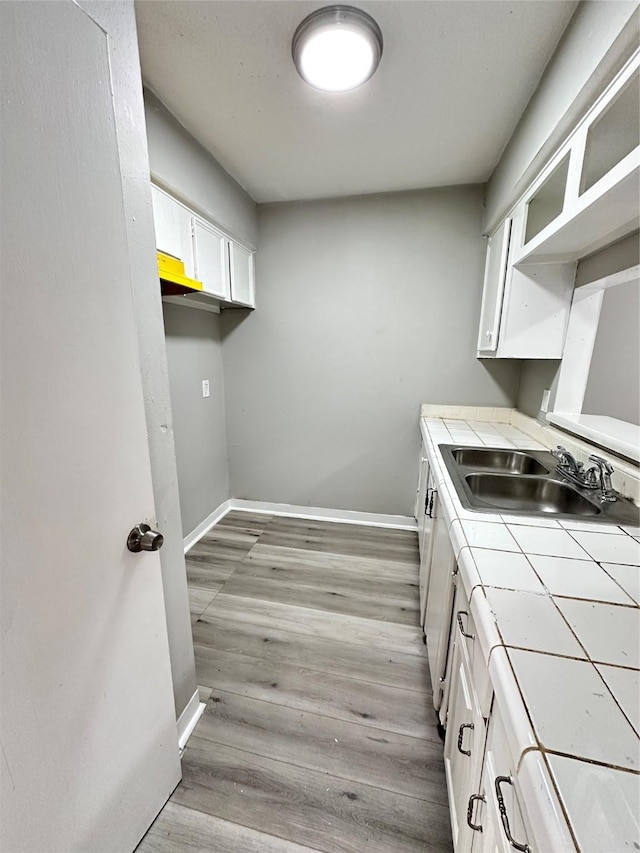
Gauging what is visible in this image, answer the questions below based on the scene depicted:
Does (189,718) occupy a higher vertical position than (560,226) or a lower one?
lower

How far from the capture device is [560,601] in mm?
688

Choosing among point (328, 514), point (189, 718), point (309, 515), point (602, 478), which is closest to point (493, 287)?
point (602, 478)

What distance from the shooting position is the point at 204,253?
6.49ft

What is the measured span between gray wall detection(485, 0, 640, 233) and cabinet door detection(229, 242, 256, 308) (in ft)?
5.54

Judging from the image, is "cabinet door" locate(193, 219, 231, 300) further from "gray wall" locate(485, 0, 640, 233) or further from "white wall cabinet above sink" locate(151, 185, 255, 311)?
"gray wall" locate(485, 0, 640, 233)

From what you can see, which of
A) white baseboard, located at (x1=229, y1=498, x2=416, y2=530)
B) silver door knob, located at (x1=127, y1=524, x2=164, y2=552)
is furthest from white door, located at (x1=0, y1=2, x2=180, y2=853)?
white baseboard, located at (x1=229, y1=498, x2=416, y2=530)

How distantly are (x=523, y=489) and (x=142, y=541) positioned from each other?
150 centimetres

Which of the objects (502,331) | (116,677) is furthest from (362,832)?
(502,331)

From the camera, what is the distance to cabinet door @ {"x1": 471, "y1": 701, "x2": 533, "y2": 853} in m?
0.49

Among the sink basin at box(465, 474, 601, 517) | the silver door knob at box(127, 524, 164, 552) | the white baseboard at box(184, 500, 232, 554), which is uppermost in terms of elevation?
the silver door knob at box(127, 524, 164, 552)

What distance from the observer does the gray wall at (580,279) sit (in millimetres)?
1363

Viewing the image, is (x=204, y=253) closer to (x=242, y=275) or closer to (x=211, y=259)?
(x=211, y=259)

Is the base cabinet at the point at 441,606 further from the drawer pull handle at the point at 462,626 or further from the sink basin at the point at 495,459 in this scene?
the sink basin at the point at 495,459

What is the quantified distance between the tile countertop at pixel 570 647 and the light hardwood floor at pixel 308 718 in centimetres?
92
